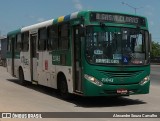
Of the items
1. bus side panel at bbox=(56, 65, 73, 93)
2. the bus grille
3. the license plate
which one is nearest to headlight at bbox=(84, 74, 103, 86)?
the bus grille

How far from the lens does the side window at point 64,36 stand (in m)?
14.0

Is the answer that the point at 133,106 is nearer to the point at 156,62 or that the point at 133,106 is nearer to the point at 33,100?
the point at 33,100

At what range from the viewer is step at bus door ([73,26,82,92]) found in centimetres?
1288

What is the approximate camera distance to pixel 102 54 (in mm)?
12695

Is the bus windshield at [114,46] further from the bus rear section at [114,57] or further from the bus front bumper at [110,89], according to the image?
the bus front bumper at [110,89]

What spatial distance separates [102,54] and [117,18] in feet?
4.53

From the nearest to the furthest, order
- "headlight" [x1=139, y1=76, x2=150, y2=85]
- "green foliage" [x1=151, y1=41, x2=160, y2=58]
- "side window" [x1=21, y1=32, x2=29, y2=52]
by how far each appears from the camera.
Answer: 1. "headlight" [x1=139, y1=76, x2=150, y2=85]
2. "side window" [x1=21, y1=32, x2=29, y2=52]
3. "green foliage" [x1=151, y1=41, x2=160, y2=58]

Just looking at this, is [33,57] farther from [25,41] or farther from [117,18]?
[117,18]

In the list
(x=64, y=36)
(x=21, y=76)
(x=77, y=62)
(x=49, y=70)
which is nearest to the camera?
(x=77, y=62)

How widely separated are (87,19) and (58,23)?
8.00 ft

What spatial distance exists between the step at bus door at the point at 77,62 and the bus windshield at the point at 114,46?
465mm

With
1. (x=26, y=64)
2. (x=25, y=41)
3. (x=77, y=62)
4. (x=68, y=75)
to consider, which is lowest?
(x=68, y=75)

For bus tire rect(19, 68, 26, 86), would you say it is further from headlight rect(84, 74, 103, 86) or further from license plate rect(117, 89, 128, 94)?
license plate rect(117, 89, 128, 94)

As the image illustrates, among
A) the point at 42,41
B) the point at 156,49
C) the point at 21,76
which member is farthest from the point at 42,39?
the point at 156,49
